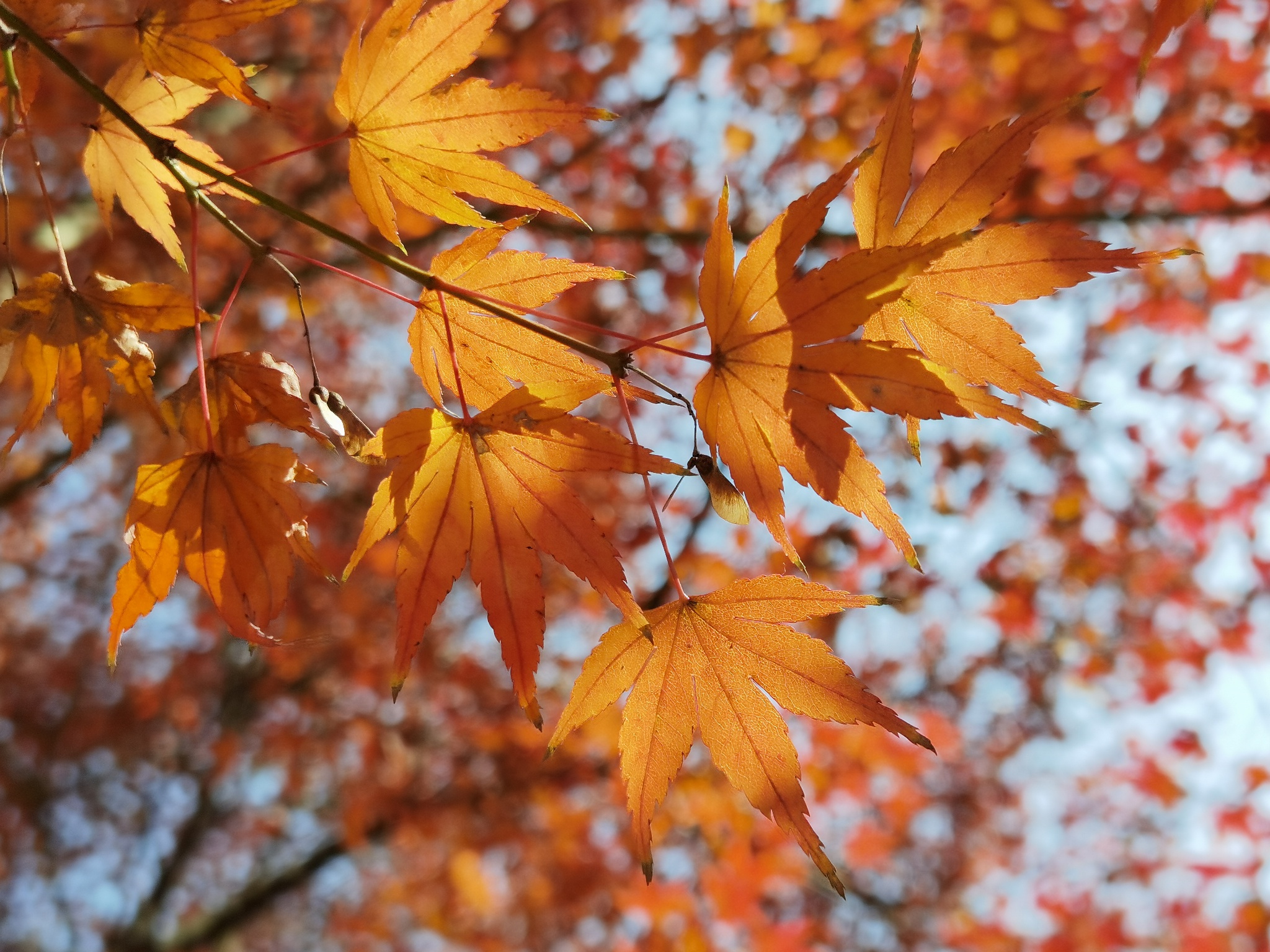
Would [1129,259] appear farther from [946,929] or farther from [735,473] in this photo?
Result: [946,929]

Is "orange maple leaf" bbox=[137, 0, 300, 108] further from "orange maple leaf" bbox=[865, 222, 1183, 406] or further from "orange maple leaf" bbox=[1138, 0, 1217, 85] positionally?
"orange maple leaf" bbox=[1138, 0, 1217, 85]

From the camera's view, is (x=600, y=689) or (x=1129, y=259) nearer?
(x=1129, y=259)

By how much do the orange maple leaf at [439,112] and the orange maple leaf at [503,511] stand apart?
0.80 ft

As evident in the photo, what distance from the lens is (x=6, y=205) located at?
1040 mm

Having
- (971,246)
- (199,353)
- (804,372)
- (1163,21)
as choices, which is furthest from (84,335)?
(1163,21)

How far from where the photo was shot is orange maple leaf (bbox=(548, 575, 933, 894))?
93cm

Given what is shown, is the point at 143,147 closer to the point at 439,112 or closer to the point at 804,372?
the point at 439,112

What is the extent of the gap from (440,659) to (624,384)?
6.52 meters

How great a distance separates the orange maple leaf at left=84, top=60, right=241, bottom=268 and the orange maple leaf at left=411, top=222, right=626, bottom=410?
1.19 ft

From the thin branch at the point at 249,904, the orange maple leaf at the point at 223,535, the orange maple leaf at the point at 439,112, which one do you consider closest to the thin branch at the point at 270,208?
the orange maple leaf at the point at 439,112

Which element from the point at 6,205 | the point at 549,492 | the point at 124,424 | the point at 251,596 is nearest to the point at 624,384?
the point at 549,492

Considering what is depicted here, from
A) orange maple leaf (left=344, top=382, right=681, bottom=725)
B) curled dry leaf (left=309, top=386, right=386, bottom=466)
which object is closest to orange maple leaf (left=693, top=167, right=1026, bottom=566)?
orange maple leaf (left=344, top=382, right=681, bottom=725)

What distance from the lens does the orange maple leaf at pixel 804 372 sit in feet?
2.56

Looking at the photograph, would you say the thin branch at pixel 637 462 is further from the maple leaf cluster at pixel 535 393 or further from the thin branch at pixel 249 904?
the thin branch at pixel 249 904
